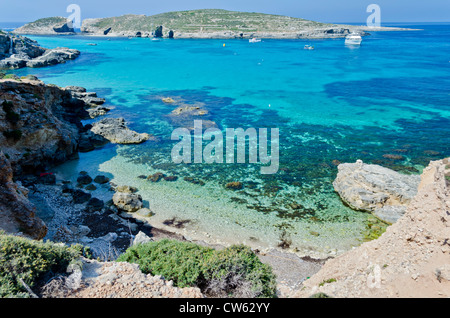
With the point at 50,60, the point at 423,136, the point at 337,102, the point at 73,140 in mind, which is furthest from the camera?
the point at 50,60

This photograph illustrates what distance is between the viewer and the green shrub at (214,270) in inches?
398

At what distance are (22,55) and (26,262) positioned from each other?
308ft

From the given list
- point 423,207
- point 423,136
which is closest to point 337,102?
point 423,136

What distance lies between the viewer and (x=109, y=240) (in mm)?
17719

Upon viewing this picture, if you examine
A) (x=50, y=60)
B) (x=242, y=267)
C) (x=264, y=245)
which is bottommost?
(x=264, y=245)

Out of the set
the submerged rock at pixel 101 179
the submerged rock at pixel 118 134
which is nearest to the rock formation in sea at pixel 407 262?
the submerged rock at pixel 101 179

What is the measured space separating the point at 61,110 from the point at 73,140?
8.49 metres

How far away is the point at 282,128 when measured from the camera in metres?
37.8

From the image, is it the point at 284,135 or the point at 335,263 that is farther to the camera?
the point at 284,135

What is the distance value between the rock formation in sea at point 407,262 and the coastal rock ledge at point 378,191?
9.88 m

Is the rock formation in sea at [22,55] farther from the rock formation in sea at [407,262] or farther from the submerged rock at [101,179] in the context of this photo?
the rock formation in sea at [407,262]

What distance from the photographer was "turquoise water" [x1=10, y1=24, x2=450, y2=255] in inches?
807
